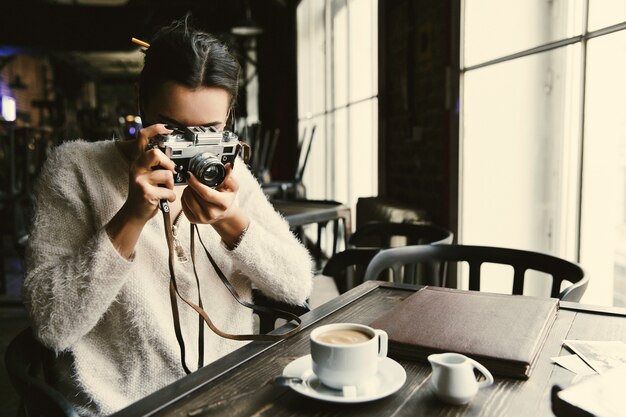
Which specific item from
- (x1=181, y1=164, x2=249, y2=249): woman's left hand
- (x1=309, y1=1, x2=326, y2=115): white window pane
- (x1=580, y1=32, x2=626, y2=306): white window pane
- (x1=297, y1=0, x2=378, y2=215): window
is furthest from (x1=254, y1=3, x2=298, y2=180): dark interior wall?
(x1=181, y1=164, x2=249, y2=249): woman's left hand

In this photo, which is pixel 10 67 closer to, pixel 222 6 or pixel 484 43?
pixel 222 6

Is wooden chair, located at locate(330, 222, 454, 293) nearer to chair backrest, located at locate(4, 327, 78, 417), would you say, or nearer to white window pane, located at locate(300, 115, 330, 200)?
chair backrest, located at locate(4, 327, 78, 417)

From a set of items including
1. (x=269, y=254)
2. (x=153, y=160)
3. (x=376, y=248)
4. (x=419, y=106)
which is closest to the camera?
(x=153, y=160)

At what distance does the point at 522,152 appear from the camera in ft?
7.85

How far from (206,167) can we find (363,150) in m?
3.79

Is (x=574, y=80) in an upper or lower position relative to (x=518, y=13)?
lower

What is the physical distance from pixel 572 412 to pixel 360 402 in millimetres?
235

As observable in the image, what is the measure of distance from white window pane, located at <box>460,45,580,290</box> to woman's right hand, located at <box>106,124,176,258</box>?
163 centimetres

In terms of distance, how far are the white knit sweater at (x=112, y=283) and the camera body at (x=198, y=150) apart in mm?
171

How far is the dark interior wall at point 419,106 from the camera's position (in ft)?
9.45

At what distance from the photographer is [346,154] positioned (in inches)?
205

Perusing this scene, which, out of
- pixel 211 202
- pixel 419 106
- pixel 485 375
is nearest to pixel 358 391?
pixel 485 375

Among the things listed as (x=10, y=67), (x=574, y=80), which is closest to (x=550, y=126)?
(x=574, y=80)

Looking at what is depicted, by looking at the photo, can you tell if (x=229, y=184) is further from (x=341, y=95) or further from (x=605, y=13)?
(x=341, y=95)
